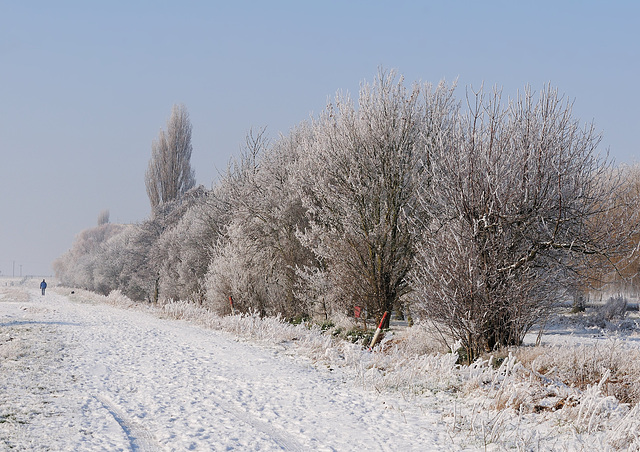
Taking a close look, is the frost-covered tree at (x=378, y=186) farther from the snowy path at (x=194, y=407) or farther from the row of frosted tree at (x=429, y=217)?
the snowy path at (x=194, y=407)

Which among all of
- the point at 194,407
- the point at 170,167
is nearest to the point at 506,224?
the point at 194,407

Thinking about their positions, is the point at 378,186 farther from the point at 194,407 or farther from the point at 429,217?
the point at 194,407

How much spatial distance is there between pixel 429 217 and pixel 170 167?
41.6 m

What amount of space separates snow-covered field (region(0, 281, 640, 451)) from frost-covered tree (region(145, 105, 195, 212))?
40.6 meters

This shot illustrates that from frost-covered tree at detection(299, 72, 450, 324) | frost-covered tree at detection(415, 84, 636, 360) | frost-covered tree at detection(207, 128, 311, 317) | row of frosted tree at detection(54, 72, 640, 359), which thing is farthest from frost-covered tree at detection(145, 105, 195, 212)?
frost-covered tree at detection(415, 84, 636, 360)

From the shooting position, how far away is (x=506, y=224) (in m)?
9.77

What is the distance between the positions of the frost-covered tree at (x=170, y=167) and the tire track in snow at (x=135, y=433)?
4550cm

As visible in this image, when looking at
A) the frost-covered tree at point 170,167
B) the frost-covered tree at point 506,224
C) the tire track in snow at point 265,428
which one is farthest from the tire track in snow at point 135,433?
the frost-covered tree at point 170,167

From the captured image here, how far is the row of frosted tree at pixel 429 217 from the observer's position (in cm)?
980

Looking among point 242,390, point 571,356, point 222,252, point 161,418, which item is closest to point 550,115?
point 571,356

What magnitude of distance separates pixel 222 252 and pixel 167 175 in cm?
3115

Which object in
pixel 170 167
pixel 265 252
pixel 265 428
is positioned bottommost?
pixel 265 428

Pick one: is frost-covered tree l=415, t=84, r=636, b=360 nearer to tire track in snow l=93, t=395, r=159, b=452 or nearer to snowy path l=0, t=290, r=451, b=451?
snowy path l=0, t=290, r=451, b=451

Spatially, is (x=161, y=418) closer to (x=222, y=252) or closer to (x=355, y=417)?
(x=355, y=417)
